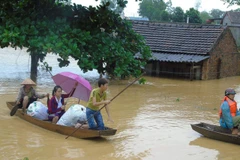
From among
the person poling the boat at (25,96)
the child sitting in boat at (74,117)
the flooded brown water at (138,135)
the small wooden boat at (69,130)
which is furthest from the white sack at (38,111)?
the child sitting in boat at (74,117)

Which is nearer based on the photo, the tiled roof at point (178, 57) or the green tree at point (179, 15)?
the tiled roof at point (178, 57)

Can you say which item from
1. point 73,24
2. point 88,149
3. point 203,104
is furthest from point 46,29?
point 88,149

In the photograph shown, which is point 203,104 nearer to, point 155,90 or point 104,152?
point 155,90

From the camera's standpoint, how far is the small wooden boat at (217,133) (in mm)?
8641

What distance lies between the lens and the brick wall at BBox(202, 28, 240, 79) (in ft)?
70.7

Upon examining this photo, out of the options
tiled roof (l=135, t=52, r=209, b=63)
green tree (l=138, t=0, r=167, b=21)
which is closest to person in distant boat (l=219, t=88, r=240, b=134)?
tiled roof (l=135, t=52, r=209, b=63)

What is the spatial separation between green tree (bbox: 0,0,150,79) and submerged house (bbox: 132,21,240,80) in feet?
13.3

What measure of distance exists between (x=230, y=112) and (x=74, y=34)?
8320 millimetres

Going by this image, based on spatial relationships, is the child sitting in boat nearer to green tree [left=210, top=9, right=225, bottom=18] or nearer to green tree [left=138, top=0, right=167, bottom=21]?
green tree [left=138, top=0, right=167, bottom=21]

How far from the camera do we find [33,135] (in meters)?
9.06

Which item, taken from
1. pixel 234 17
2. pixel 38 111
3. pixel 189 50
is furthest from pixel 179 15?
pixel 38 111

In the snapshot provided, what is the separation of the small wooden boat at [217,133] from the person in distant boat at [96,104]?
90.3 inches

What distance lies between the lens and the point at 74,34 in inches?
611

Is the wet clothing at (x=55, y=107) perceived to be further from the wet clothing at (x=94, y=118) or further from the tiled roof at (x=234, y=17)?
the tiled roof at (x=234, y=17)
